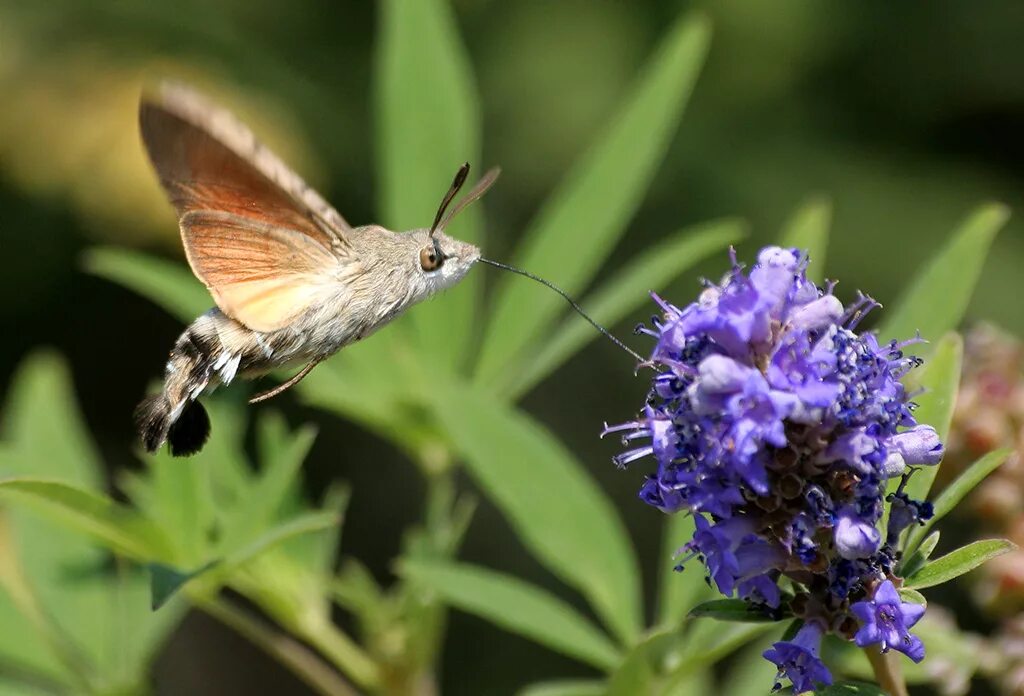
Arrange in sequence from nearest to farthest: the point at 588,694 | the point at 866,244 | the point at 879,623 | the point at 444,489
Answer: the point at 879,623
the point at 588,694
the point at 444,489
the point at 866,244

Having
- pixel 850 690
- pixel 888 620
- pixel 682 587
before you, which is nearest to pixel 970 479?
pixel 888 620

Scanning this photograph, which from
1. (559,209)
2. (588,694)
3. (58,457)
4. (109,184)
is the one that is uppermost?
(109,184)

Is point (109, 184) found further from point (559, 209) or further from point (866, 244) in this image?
point (866, 244)

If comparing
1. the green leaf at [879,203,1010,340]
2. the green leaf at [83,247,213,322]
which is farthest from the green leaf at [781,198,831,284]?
the green leaf at [83,247,213,322]

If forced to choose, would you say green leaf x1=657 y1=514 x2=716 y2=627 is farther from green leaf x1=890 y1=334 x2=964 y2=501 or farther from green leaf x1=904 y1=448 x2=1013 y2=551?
green leaf x1=904 y1=448 x2=1013 y2=551

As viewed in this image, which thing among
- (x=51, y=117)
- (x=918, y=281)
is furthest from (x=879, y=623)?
(x=51, y=117)
